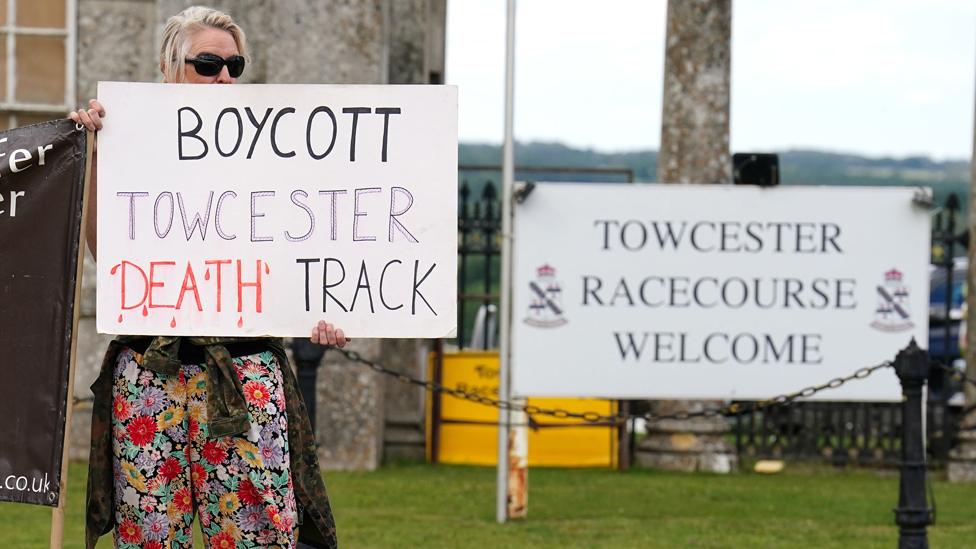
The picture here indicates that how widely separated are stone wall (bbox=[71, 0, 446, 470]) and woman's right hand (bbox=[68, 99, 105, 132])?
22.4 ft

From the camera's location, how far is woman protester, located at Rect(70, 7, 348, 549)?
481 cm

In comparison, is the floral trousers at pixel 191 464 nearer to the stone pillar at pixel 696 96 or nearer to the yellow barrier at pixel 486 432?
the stone pillar at pixel 696 96

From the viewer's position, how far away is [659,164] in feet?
41.7

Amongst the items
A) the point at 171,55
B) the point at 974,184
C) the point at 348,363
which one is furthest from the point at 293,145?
the point at 974,184

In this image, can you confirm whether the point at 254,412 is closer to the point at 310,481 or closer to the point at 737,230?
the point at 310,481

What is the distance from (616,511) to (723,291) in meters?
1.48

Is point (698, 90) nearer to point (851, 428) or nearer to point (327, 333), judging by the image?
point (851, 428)

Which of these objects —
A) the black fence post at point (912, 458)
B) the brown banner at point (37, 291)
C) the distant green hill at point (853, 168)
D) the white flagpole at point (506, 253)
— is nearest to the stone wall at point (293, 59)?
the white flagpole at point (506, 253)

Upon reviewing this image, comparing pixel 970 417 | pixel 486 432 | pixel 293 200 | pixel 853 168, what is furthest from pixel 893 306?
pixel 853 168

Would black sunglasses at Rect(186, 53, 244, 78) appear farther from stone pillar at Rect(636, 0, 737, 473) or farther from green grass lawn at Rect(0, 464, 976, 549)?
stone pillar at Rect(636, 0, 737, 473)

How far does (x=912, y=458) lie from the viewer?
26.8 feet

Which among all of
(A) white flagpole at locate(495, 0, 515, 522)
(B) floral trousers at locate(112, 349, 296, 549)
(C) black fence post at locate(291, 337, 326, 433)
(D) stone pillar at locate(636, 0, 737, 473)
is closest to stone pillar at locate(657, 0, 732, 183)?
(D) stone pillar at locate(636, 0, 737, 473)

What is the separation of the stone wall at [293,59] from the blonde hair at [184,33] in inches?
271

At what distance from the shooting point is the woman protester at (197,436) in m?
4.81
